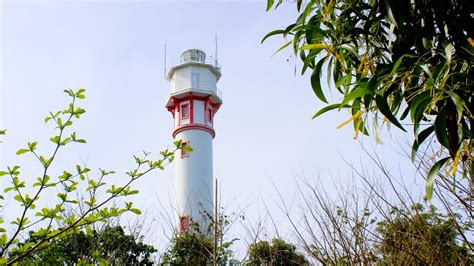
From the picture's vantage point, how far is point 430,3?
2.10m

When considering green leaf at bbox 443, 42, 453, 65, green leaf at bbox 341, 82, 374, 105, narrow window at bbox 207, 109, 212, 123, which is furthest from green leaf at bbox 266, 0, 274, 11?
narrow window at bbox 207, 109, 212, 123

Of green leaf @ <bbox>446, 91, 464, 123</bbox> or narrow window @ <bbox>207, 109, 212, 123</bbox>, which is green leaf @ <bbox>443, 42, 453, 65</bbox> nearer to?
green leaf @ <bbox>446, 91, 464, 123</bbox>

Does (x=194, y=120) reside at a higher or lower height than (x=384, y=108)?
higher

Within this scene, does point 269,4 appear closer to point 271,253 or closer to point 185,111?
point 271,253

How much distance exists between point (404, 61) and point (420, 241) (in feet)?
9.23

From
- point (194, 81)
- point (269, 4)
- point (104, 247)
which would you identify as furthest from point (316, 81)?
point (194, 81)

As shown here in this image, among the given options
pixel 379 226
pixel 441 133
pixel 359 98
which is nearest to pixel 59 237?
pixel 359 98

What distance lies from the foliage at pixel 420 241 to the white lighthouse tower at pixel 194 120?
10.8 metres

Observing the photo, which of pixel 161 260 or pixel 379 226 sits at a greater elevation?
pixel 161 260

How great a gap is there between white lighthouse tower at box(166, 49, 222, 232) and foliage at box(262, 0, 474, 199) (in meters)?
13.1

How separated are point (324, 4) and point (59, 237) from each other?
1379 mm

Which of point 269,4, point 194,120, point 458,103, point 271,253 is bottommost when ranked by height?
point 458,103

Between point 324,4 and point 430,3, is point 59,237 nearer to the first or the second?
point 324,4

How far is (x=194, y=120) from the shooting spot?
57.9 ft
